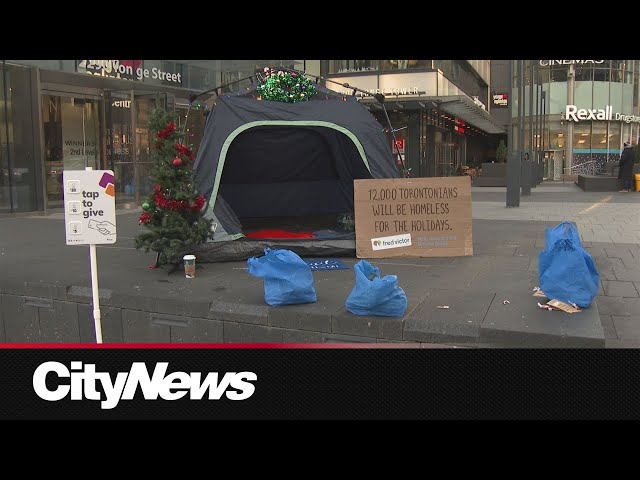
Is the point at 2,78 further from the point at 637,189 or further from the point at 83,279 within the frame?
the point at 637,189

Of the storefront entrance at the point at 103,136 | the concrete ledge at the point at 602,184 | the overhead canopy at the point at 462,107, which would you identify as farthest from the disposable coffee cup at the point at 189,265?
the concrete ledge at the point at 602,184

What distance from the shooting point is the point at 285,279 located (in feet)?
16.3

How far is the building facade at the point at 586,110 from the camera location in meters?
38.7

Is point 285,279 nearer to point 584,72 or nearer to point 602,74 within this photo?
point 584,72

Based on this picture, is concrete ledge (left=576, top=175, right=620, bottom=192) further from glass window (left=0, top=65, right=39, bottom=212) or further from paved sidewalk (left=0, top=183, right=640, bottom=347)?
glass window (left=0, top=65, right=39, bottom=212)

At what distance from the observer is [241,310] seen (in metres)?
5.07

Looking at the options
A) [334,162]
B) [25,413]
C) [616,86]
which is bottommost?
[25,413]

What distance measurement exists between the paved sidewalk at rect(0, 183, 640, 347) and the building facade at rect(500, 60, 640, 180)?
3293cm

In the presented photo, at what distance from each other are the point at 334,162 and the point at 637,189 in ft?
52.2

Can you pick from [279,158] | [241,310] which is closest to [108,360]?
[241,310]

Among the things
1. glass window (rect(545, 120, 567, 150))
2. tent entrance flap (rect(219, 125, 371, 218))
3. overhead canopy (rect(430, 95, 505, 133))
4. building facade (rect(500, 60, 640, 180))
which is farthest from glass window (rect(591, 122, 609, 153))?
tent entrance flap (rect(219, 125, 371, 218))

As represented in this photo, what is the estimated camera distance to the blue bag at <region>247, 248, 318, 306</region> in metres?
4.98

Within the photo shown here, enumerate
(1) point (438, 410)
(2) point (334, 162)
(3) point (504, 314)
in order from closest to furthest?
(1) point (438, 410) < (3) point (504, 314) < (2) point (334, 162)

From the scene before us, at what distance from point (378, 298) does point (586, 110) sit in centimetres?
3890
